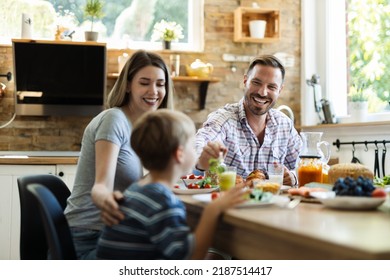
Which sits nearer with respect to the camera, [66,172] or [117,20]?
[66,172]

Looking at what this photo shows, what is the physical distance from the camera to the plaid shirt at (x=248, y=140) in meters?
2.85

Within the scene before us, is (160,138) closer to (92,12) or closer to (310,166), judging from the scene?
(310,166)

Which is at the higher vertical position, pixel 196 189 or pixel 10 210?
pixel 196 189

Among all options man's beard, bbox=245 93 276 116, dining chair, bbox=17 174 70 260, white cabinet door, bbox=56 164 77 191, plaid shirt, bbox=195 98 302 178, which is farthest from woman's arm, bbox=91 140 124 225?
white cabinet door, bbox=56 164 77 191

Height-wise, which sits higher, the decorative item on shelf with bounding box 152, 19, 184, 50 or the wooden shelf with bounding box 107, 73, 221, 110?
the decorative item on shelf with bounding box 152, 19, 184, 50

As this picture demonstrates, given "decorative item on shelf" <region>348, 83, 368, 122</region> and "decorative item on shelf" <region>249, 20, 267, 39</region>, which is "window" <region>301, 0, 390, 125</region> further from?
"decorative item on shelf" <region>249, 20, 267, 39</region>

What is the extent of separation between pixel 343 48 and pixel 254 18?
87cm

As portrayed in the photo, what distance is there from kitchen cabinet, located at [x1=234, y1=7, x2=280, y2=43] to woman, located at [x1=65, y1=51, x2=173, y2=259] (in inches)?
104

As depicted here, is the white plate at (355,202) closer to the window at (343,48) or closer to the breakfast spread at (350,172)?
the breakfast spread at (350,172)

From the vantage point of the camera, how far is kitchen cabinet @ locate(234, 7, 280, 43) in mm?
4652

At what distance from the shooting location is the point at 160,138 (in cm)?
150

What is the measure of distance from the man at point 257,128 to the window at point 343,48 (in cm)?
130

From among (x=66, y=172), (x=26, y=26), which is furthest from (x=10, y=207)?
(x=26, y=26)

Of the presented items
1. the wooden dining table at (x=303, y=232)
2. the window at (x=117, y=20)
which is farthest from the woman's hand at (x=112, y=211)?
the window at (x=117, y=20)
